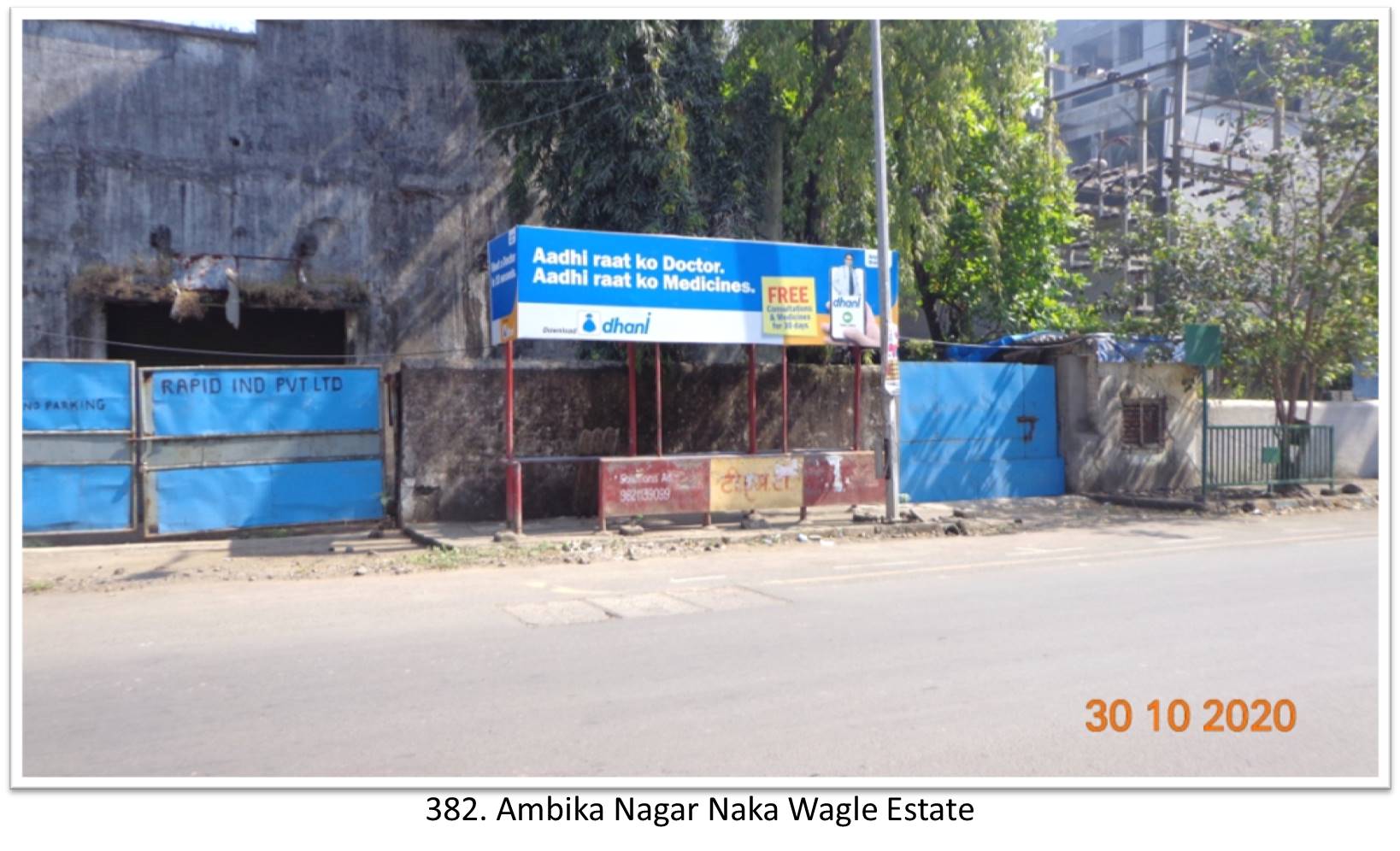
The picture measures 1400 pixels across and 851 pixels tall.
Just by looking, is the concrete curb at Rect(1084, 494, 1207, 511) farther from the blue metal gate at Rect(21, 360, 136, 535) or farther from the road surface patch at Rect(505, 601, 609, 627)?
the blue metal gate at Rect(21, 360, 136, 535)

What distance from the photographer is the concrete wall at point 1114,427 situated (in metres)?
18.9

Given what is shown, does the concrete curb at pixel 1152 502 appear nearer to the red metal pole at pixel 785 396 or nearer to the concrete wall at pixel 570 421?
the concrete wall at pixel 570 421

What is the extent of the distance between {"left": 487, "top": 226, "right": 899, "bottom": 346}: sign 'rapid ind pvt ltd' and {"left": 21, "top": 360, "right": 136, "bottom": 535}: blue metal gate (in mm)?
4530

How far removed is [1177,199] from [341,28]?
15139mm

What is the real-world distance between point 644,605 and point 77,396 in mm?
7918

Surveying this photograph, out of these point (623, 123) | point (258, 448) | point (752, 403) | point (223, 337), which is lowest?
point (258, 448)

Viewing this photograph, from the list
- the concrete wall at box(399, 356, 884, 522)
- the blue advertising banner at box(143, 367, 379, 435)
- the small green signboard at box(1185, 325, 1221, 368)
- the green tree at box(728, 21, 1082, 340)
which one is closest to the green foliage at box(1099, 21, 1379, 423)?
the small green signboard at box(1185, 325, 1221, 368)

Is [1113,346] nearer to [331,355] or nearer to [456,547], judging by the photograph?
[456,547]

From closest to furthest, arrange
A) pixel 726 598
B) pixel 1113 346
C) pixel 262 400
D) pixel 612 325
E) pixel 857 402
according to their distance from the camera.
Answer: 1. pixel 726 598
2. pixel 262 400
3. pixel 612 325
4. pixel 857 402
5. pixel 1113 346

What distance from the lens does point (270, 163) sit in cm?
1852

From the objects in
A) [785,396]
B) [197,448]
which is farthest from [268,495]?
[785,396]

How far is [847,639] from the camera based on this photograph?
7340 mm

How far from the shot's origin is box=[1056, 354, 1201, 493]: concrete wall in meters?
18.9

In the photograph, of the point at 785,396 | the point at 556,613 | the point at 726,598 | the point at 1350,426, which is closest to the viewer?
the point at 556,613
